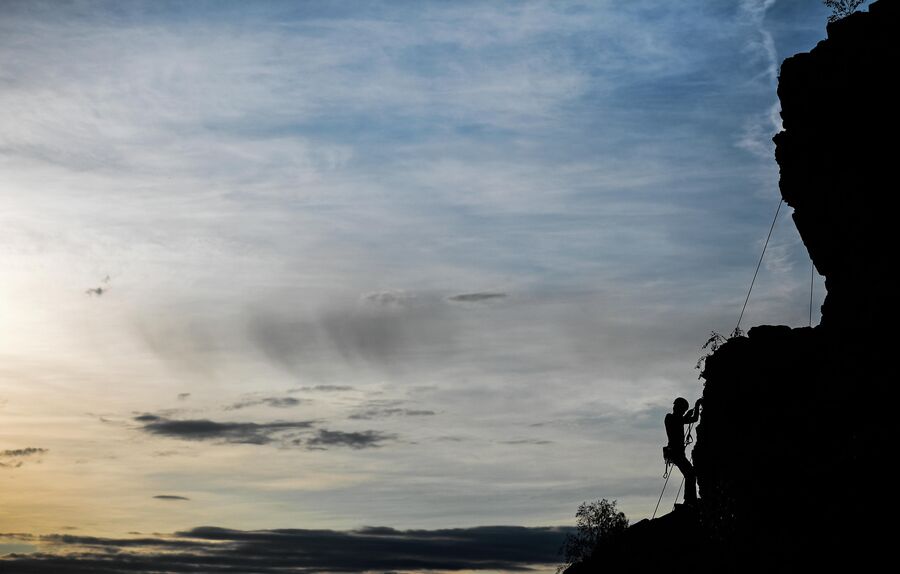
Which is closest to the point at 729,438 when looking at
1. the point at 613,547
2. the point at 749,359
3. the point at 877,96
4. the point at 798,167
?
the point at 749,359

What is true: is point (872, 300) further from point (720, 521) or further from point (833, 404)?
point (720, 521)

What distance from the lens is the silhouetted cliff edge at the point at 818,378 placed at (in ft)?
150

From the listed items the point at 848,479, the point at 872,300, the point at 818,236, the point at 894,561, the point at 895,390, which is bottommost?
the point at 894,561

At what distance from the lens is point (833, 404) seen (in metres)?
49.1

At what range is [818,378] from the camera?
166 ft

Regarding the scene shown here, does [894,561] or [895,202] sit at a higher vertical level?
[895,202]

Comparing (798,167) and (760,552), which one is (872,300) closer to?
(798,167)

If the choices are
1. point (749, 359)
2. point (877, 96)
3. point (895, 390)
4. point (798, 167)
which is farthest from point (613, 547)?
point (877, 96)

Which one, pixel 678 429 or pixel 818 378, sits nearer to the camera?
pixel 678 429

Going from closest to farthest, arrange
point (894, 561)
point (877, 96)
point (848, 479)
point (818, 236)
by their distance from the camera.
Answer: point (894, 561), point (848, 479), point (877, 96), point (818, 236)

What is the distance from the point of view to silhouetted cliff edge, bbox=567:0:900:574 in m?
45.6

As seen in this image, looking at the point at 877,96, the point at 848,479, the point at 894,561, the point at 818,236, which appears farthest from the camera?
the point at 818,236

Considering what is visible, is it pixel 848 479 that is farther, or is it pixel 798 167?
pixel 798 167

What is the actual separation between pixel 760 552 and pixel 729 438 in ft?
27.3
